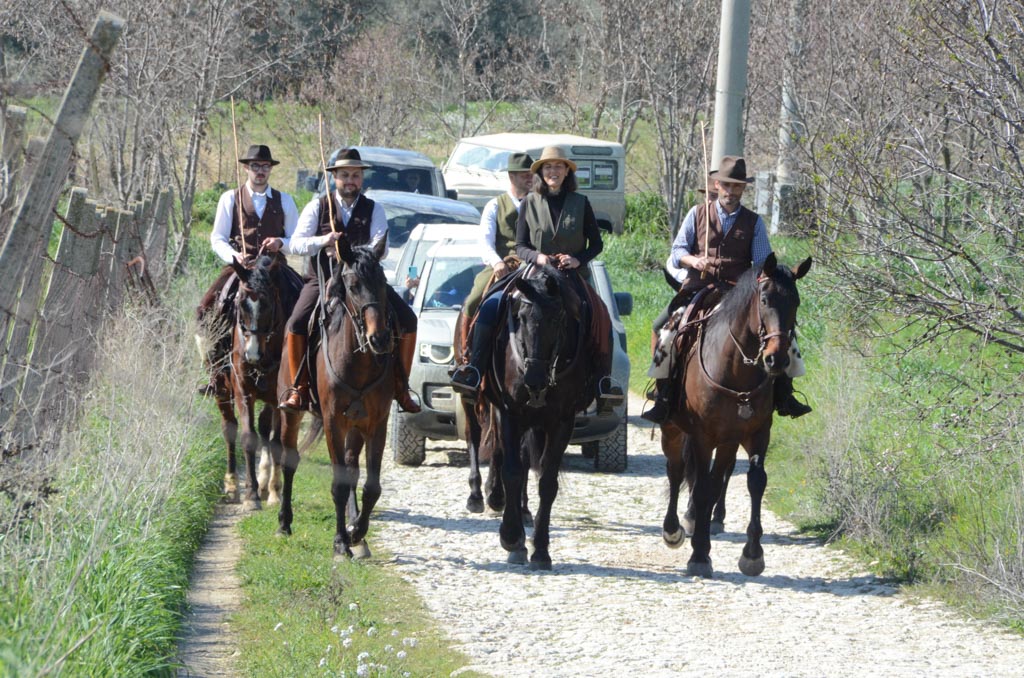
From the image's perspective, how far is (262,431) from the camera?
1152 cm

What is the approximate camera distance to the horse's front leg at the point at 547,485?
938 cm

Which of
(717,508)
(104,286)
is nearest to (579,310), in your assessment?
(717,508)

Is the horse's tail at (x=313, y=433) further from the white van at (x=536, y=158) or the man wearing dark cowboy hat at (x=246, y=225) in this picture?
the white van at (x=536, y=158)

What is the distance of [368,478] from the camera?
9617 millimetres

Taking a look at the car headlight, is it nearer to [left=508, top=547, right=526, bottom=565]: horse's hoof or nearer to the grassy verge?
the grassy verge

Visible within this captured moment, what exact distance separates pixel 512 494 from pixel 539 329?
1.21 meters

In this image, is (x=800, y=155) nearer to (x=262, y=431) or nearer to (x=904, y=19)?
(x=904, y=19)

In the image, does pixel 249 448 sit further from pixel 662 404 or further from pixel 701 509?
pixel 701 509

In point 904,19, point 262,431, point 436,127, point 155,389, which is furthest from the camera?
point 436,127

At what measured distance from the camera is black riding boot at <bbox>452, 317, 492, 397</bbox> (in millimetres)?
9570

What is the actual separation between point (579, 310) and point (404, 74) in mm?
27674

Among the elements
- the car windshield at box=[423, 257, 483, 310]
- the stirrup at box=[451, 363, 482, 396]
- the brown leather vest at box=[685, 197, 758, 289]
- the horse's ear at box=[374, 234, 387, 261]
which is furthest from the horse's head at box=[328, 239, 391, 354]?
the car windshield at box=[423, 257, 483, 310]

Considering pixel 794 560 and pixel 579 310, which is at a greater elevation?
pixel 579 310

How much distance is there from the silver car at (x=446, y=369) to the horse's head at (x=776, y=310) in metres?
2.99
